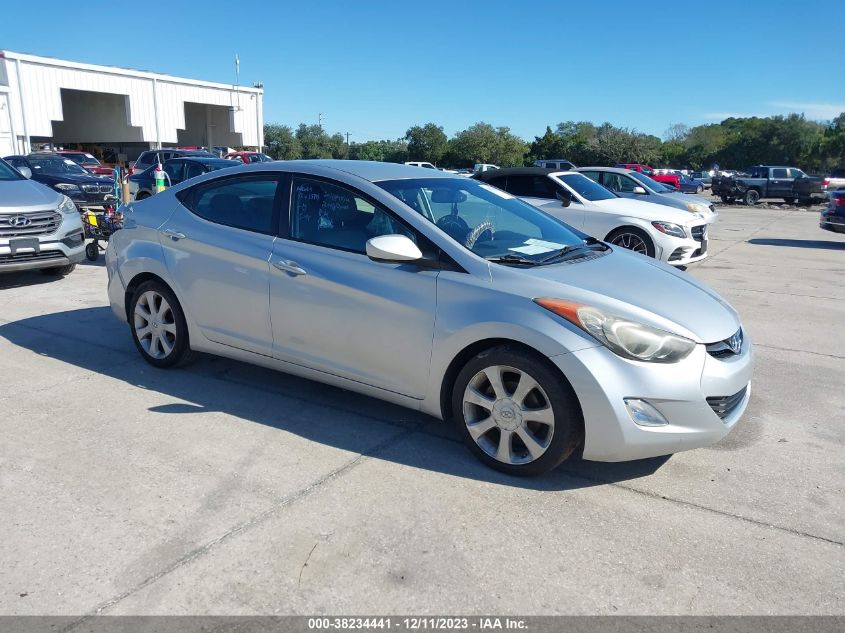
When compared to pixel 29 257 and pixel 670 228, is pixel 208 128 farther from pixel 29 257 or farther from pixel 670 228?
pixel 670 228

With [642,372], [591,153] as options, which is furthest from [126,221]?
[591,153]

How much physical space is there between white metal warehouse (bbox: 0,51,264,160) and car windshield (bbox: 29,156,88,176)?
21141mm

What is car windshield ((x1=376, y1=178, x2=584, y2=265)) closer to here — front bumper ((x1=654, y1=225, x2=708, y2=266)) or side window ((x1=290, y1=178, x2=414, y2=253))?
side window ((x1=290, y1=178, x2=414, y2=253))

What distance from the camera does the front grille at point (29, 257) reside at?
7.82 m

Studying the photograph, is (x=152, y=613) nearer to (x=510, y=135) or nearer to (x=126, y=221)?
(x=126, y=221)

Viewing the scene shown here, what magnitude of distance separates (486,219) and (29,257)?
6.37 meters

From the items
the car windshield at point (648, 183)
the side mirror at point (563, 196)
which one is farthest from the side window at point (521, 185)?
the car windshield at point (648, 183)

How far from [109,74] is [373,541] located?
4669 cm

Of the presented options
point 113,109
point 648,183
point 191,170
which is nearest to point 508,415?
point 648,183

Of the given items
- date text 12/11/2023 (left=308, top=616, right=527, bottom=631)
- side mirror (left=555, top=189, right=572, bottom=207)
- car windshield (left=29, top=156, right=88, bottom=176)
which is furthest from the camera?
car windshield (left=29, top=156, right=88, bottom=176)

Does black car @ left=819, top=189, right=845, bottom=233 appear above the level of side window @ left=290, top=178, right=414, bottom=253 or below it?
below

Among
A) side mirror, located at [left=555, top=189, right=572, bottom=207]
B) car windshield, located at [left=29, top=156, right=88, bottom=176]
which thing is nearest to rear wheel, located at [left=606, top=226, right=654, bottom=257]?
side mirror, located at [left=555, top=189, right=572, bottom=207]

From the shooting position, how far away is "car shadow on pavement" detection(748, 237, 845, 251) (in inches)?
585

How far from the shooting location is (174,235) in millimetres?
4898
